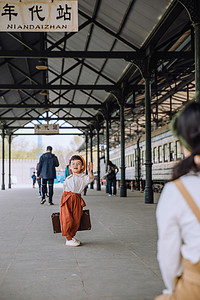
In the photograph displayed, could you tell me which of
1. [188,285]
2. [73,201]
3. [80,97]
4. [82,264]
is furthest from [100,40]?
[188,285]

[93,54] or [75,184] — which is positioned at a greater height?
[93,54]

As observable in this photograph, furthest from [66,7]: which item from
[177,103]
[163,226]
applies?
[177,103]

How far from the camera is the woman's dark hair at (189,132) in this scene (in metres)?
1.76

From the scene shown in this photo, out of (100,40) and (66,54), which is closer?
(66,54)

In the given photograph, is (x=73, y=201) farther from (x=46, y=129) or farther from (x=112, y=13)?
(x=46, y=129)

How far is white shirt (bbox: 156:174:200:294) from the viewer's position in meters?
1.71

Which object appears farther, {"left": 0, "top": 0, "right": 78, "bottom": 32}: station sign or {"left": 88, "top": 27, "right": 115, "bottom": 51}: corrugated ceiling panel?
{"left": 88, "top": 27, "right": 115, "bottom": 51}: corrugated ceiling panel

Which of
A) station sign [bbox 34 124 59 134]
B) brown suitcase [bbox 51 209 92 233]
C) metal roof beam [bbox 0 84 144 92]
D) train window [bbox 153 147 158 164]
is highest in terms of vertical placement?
metal roof beam [bbox 0 84 144 92]

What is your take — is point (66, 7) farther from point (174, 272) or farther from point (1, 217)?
point (174, 272)

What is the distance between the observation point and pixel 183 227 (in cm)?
174

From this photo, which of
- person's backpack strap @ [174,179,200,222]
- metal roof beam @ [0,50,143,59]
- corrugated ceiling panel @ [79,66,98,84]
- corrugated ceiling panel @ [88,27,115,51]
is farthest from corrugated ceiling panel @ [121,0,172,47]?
person's backpack strap @ [174,179,200,222]

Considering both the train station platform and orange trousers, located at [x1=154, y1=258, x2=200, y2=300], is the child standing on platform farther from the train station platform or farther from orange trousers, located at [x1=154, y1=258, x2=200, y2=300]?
orange trousers, located at [x1=154, y1=258, x2=200, y2=300]

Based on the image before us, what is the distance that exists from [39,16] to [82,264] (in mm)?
5270

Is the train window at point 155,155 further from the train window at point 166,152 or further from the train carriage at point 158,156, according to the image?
the train window at point 166,152
